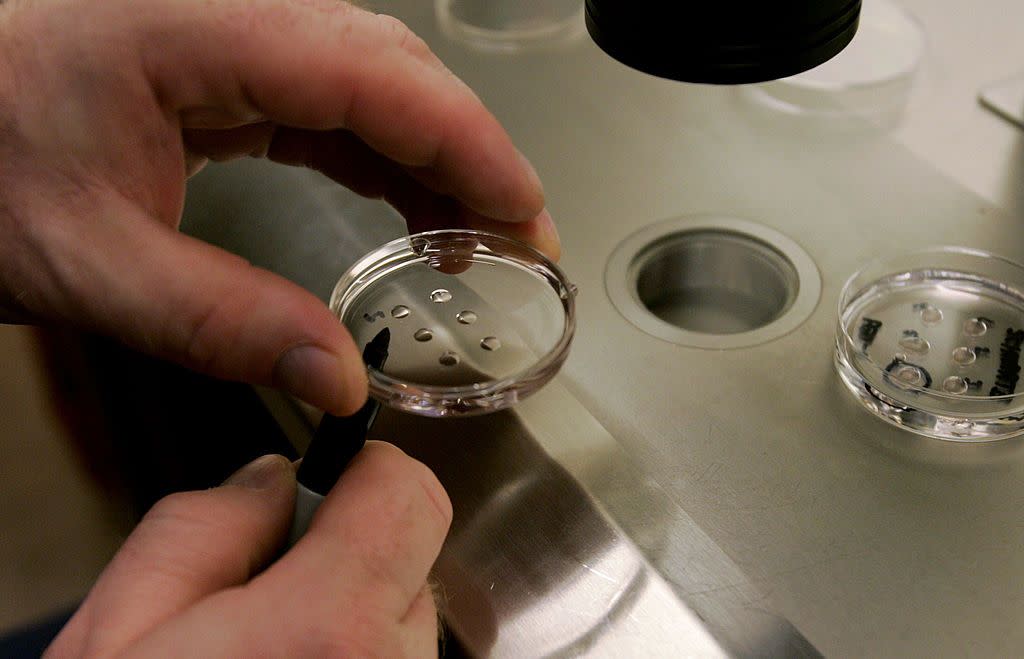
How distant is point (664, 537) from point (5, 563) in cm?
61

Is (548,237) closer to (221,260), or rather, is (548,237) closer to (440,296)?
(440,296)

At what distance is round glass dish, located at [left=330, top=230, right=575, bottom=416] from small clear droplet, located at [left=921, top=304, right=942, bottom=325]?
261 millimetres

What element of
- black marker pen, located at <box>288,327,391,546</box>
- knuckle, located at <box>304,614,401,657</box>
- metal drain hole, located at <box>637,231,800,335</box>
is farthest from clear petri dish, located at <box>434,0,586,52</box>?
knuckle, located at <box>304,614,401,657</box>

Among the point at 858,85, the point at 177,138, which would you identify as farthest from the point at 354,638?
the point at 858,85

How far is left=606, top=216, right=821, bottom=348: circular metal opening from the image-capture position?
0.78m

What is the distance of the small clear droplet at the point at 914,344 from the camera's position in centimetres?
71

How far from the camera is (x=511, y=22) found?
103cm

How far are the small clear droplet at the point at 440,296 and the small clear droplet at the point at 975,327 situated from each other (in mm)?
358

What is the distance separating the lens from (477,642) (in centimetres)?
55

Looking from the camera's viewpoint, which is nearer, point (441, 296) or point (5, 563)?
point (441, 296)

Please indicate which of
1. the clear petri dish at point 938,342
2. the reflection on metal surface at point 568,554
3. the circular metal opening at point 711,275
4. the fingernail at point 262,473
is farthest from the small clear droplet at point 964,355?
the fingernail at point 262,473

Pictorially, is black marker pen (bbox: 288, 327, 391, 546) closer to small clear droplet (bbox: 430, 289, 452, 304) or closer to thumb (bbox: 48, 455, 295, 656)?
thumb (bbox: 48, 455, 295, 656)

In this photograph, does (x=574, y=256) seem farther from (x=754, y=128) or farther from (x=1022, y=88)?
(x=1022, y=88)

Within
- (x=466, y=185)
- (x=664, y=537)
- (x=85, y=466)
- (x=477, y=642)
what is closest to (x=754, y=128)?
(x=466, y=185)
